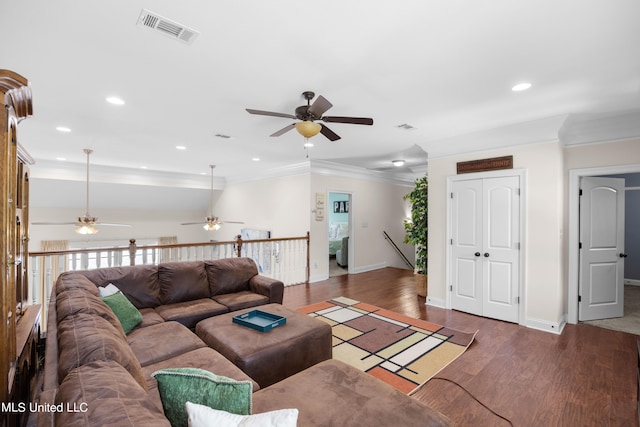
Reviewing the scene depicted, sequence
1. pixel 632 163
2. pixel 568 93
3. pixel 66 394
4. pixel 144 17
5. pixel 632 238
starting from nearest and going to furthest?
pixel 66 394 < pixel 144 17 < pixel 568 93 < pixel 632 163 < pixel 632 238

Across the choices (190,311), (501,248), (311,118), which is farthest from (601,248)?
(190,311)

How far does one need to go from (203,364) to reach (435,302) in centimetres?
378

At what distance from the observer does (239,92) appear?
286 cm

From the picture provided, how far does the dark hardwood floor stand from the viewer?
6.95ft

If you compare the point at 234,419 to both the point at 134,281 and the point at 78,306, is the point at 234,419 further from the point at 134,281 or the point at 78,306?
the point at 134,281

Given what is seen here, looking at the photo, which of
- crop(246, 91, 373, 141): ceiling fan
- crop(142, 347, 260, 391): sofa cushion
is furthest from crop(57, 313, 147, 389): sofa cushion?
crop(246, 91, 373, 141): ceiling fan

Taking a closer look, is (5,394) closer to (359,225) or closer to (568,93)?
(568,93)

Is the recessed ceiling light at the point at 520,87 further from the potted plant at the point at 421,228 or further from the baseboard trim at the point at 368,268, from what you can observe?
the baseboard trim at the point at 368,268

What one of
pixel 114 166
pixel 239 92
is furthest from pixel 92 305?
pixel 114 166

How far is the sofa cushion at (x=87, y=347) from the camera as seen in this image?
46.5 inches

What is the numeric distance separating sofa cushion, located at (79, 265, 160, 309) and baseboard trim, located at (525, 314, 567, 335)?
4.48 metres

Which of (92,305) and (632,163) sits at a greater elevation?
(632,163)

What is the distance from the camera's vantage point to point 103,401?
86 centimetres

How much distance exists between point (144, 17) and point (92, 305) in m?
1.80
